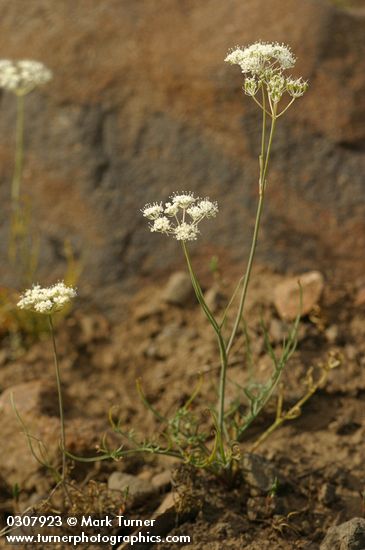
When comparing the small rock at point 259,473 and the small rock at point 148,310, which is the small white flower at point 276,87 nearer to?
the small rock at point 259,473

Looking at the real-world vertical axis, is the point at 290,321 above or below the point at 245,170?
below

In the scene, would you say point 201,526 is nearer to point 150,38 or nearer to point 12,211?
point 12,211

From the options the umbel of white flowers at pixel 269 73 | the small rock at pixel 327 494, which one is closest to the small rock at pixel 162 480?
the small rock at pixel 327 494

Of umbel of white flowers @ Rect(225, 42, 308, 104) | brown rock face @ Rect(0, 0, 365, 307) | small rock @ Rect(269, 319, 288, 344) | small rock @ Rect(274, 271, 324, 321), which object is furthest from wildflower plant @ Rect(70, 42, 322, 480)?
brown rock face @ Rect(0, 0, 365, 307)

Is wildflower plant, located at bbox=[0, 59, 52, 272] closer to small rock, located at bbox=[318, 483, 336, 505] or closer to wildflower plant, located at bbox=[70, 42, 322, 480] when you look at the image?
wildflower plant, located at bbox=[70, 42, 322, 480]

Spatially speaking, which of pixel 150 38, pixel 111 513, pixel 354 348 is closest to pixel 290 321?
pixel 354 348

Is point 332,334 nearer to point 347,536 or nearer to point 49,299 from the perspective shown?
point 347,536

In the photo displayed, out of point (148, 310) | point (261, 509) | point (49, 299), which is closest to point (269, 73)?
point (49, 299)
